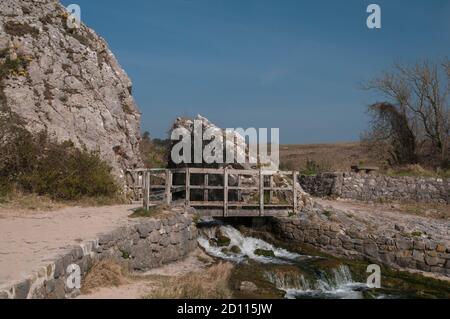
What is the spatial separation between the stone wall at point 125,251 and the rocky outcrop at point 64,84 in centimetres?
645

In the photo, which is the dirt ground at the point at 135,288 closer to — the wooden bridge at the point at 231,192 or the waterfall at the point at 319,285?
the waterfall at the point at 319,285

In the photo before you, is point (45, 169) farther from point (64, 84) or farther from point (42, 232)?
point (42, 232)

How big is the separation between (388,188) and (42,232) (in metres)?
17.7

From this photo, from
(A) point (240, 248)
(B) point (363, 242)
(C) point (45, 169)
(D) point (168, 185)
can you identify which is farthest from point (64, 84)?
(B) point (363, 242)

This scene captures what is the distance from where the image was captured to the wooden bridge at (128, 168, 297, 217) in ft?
50.9

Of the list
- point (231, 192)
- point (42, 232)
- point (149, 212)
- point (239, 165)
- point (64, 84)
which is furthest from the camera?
point (64, 84)

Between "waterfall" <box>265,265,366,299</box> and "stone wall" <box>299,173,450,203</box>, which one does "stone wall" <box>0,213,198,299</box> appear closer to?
"waterfall" <box>265,265,366,299</box>

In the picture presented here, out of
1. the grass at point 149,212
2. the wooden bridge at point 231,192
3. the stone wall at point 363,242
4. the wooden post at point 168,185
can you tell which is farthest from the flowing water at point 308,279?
the grass at point 149,212

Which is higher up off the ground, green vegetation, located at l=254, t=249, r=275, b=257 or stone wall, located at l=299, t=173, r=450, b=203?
stone wall, located at l=299, t=173, r=450, b=203

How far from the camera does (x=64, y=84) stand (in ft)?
67.5

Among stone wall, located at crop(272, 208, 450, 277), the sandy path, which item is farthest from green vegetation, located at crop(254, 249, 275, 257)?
the sandy path

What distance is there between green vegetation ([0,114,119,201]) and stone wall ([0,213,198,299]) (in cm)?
403
